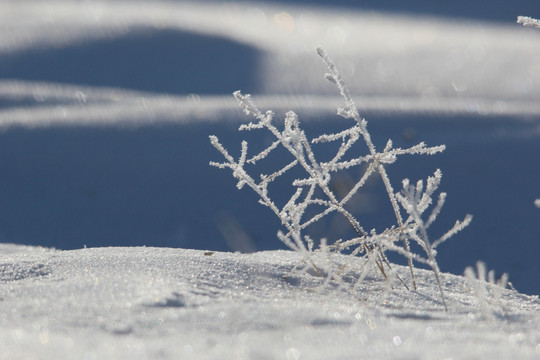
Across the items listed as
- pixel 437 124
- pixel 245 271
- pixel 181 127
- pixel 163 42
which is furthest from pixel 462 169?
pixel 163 42

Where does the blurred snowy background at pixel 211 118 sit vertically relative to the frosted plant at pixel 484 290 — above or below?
above

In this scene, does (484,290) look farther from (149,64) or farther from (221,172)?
(149,64)

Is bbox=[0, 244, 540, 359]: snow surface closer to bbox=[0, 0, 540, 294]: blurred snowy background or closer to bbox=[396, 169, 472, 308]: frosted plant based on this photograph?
bbox=[396, 169, 472, 308]: frosted plant

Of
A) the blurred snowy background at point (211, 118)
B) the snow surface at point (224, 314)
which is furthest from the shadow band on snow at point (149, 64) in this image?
Answer: the snow surface at point (224, 314)

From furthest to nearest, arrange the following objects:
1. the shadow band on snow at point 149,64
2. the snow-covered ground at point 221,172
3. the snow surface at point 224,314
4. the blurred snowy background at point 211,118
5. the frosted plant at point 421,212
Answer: the shadow band on snow at point 149,64
the blurred snowy background at point 211,118
the frosted plant at point 421,212
the snow-covered ground at point 221,172
the snow surface at point 224,314

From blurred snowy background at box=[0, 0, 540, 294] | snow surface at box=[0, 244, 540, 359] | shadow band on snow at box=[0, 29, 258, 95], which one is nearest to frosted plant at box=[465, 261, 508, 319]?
snow surface at box=[0, 244, 540, 359]

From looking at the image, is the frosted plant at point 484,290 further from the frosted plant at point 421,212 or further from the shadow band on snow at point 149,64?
the shadow band on snow at point 149,64

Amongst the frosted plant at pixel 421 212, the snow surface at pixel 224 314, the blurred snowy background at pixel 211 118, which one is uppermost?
the blurred snowy background at pixel 211 118

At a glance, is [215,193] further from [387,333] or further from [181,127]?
[387,333]
